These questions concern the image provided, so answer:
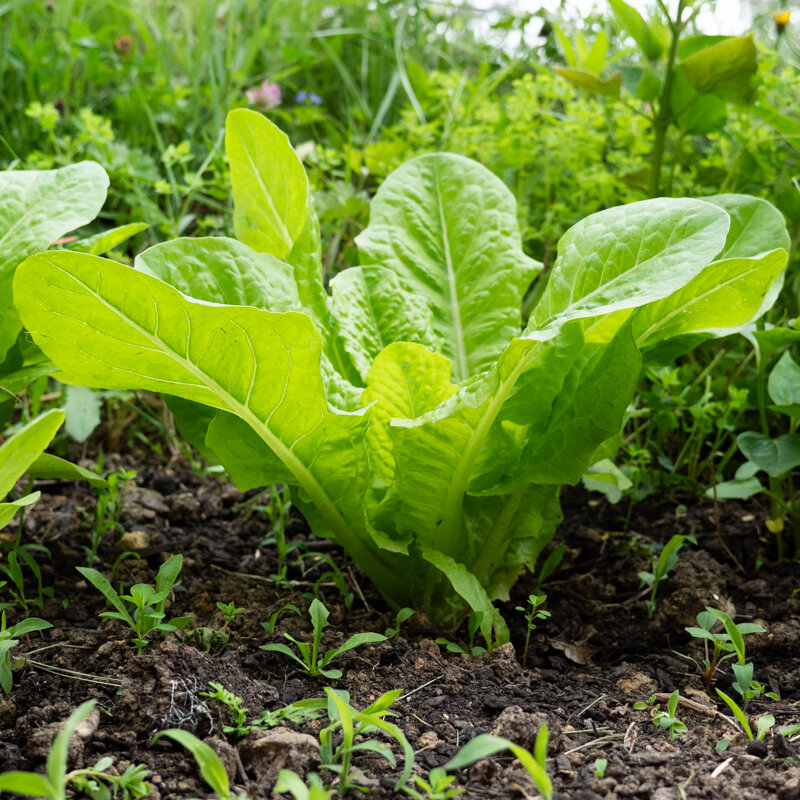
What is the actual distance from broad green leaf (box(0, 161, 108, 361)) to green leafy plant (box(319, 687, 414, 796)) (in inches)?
34.8

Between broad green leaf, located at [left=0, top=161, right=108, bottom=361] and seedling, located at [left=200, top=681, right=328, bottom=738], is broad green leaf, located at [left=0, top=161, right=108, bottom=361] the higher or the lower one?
the higher one

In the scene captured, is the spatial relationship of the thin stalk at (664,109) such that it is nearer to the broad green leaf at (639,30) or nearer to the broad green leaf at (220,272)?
the broad green leaf at (639,30)

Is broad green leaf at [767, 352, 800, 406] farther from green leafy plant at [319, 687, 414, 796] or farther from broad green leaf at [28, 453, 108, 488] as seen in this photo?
broad green leaf at [28, 453, 108, 488]

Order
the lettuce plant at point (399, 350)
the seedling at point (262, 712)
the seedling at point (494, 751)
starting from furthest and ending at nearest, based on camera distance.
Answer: the lettuce plant at point (399, 350) < the seedling at point (262, 712) < the seedling at point (494, 751)

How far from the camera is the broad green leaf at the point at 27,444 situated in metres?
0.99

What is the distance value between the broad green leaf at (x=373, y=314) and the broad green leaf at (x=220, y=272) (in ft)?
0.57

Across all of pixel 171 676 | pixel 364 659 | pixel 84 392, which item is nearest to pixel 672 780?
pixel 364 659

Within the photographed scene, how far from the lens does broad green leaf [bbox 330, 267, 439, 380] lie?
159cm

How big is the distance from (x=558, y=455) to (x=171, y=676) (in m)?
0.68

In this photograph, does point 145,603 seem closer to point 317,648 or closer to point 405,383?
point 317,648

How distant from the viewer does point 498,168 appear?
2.51 m

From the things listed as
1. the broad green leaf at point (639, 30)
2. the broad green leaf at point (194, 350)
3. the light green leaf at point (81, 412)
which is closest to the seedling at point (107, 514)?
the light green leaf at point (81, 412)

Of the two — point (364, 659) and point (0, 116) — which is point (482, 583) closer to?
point (364, 659)

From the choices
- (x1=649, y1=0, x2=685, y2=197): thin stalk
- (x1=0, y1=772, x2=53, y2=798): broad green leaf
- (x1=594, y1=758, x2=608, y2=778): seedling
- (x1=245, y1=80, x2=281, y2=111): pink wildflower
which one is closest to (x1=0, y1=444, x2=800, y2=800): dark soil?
(x1=594, y1=758, x2=608, y2=778): seedling
